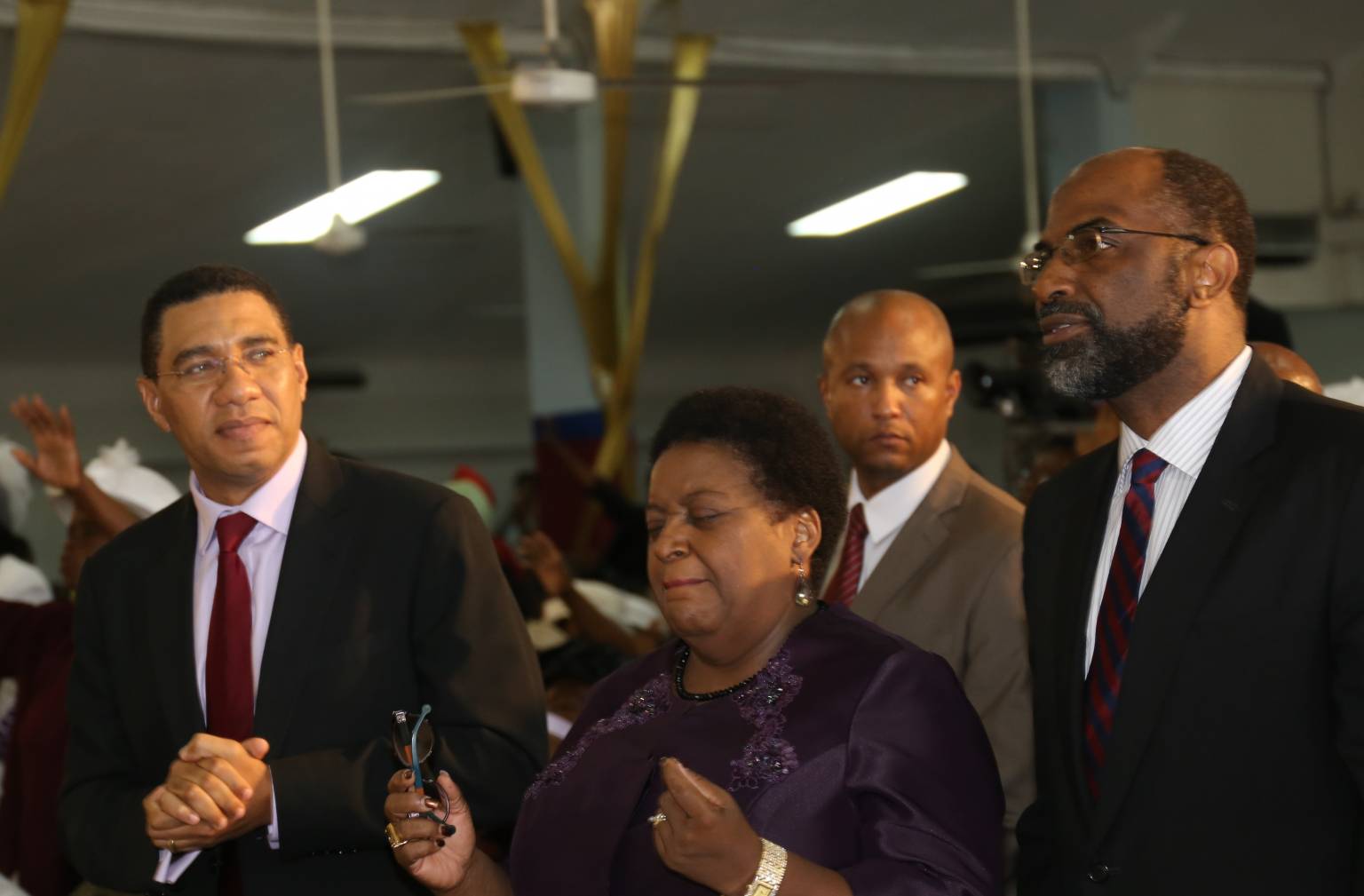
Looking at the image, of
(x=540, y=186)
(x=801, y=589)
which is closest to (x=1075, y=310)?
(x=801, y=589)

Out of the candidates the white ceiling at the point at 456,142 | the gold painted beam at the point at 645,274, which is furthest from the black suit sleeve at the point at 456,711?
the white ceiling at the point at 456,142

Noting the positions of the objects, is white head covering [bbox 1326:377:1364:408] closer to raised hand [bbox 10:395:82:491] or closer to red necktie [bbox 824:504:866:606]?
red necktie [bbox 824:504:866:606]

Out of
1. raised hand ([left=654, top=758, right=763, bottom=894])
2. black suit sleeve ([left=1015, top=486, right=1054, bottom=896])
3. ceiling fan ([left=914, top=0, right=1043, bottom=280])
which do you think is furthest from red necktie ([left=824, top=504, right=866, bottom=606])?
ceiling fan ([left=914, top=0, right=1043, bottom=280])

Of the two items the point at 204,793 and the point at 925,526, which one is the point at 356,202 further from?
the point at 204,793

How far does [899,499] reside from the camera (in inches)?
120

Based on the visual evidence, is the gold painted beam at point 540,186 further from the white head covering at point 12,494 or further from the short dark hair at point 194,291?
the short dark hair at point 194,291

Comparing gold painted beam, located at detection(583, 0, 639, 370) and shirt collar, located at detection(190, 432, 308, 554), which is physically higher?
gold painted beam, located at detection(583, 0, 639, 370)

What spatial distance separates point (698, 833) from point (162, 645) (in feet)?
3.52

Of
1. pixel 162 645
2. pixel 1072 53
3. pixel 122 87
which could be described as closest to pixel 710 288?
pixel 1072 53

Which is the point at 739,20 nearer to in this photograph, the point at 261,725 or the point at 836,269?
the point at 836,269

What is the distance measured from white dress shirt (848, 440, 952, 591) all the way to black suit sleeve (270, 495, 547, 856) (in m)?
0.88

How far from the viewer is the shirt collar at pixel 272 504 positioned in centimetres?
244

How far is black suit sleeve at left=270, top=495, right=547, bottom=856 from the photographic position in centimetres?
223

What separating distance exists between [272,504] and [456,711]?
1.49 feet
